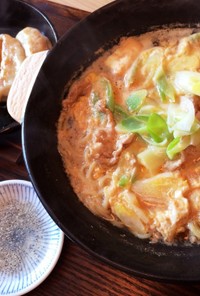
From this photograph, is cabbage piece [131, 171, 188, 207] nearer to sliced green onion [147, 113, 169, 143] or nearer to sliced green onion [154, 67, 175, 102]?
sliced green onion [147, 113, 169, 143]

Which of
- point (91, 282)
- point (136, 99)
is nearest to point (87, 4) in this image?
point (136, 99)

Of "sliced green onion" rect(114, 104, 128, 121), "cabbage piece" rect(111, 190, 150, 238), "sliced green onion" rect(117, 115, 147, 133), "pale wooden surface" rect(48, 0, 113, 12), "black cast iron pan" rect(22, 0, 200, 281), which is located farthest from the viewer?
"pale wooden surface" rect(48, 0, 113, 12)

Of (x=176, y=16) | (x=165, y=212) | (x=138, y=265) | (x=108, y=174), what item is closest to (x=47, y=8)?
(x=176, y=16)

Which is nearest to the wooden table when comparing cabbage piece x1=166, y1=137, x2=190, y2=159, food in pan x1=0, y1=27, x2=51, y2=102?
cabbage piece x1=166, y1=137, x2=190, y2=159

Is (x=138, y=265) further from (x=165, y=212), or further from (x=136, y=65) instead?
(x=136, y=65)

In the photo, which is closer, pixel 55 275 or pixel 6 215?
pixel 55 275

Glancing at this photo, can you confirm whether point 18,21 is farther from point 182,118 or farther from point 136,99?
point 182,118
